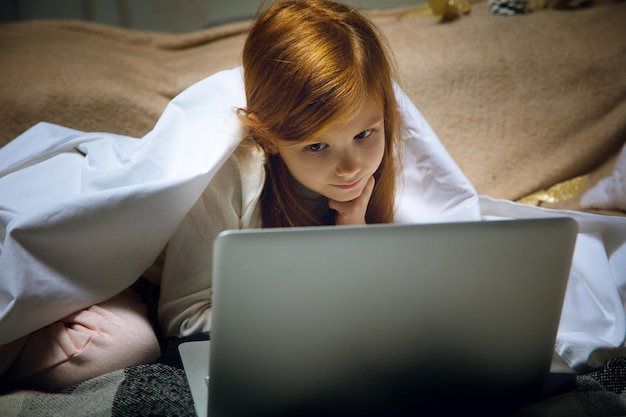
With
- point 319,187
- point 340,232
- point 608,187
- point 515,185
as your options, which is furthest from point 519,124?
point 340,232

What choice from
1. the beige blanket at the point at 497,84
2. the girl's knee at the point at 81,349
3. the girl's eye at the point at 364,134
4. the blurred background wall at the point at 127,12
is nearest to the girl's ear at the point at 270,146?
the girl's eye at the point at 364,134

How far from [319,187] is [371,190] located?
128mm

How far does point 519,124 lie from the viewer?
156cm

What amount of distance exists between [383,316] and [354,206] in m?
0.41

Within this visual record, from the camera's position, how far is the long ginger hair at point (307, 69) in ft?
2.83

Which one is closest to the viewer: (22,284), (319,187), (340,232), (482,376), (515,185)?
(340,232)

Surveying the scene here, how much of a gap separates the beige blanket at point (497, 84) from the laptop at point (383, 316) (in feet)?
2.77

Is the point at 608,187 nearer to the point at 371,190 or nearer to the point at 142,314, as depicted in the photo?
the point at 371,190

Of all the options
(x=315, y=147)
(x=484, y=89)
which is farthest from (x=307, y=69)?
(x=484, y=89)

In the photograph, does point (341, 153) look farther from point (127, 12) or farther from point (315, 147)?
point (127, 12)

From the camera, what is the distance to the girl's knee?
35.2 inches

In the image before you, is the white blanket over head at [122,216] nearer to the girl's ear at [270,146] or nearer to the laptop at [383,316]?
the girl's ear at [270,146]

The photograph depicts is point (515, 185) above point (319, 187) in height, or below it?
below

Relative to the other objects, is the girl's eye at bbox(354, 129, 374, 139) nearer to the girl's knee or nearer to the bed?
the girl's knee
